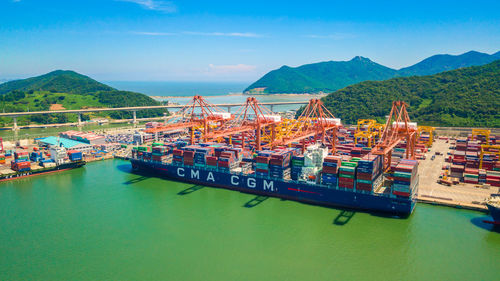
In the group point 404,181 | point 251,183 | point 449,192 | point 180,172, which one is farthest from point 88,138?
point 449,192

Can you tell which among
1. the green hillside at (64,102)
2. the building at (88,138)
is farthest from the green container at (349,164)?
the green hillside at (64,102)

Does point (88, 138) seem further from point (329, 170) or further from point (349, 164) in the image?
point (349, 164)

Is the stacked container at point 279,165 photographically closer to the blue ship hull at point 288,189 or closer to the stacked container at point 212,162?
the blue ship hull at point 288,189

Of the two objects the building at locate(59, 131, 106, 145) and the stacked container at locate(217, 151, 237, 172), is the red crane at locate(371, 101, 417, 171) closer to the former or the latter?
the stacked container at locate(217, 151, 237, 172)

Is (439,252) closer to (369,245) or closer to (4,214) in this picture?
(369,245)

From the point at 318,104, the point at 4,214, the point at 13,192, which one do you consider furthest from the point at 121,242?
the point at 318,104

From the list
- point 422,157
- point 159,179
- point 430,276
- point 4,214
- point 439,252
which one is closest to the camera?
point 430,276
